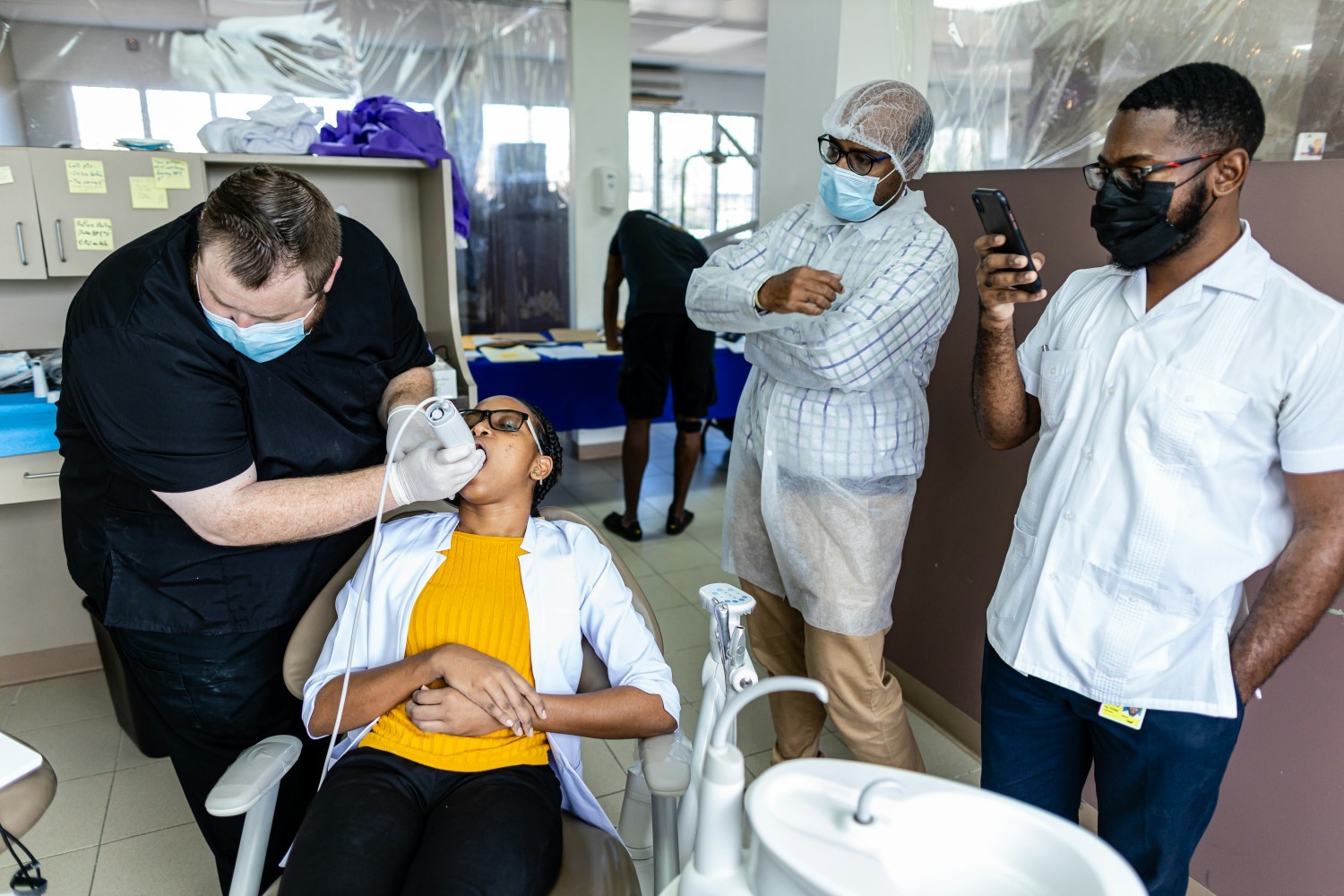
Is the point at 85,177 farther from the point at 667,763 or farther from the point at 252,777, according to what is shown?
the point at 667,763

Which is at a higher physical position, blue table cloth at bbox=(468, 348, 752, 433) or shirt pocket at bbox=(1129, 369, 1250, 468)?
shirt pocket at bbox=(1129, 369, 1250, 468)

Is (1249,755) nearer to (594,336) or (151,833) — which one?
(151,833)

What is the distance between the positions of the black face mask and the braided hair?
3.14 ft

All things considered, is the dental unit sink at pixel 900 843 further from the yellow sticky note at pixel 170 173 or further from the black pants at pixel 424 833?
the yellow sticky note at pixel 170 173

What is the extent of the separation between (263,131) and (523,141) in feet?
9.85

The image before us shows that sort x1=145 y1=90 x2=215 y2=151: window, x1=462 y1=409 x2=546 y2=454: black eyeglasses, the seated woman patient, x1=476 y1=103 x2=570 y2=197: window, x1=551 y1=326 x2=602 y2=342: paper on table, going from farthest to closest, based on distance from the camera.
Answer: x1=476 y1=103 x2=570 y2=197: window → x1=145 y1=90 x2=215 y2=151: window → x1=551 y1=326 x2=602 y2=342: paper on table → x1=462 y1=409 x2=546 y2=454: black eyeglasses → the seated woman patient

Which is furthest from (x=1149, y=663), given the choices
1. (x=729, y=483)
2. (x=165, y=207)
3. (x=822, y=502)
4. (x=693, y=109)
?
(x=693, y=109)

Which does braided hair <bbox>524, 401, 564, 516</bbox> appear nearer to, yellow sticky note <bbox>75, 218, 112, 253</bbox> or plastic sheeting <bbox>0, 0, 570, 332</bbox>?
yellow sticky note <bbox>75, 218, 112, 253</bbox>

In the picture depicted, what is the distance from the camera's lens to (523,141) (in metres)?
5.29

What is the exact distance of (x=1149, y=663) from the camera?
1.17 m

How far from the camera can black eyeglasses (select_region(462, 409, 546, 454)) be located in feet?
4.98

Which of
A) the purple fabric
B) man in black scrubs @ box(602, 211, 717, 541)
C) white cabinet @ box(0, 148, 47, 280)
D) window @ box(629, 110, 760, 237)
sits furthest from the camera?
window @ box(629, 110, 760, 237)

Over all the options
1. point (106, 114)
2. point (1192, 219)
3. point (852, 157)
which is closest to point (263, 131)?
point (852, 157)

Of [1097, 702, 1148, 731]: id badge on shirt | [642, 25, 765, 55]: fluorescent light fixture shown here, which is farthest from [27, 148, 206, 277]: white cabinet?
[642, 25, 765, 55]: fluorescent light fixture
